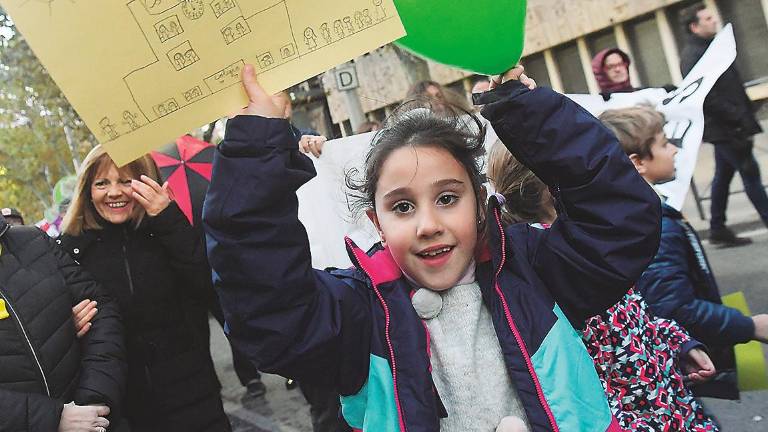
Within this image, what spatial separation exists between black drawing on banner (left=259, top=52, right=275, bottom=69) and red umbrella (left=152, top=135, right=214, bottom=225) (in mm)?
3237

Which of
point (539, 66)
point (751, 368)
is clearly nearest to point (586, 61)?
point (539, 66)

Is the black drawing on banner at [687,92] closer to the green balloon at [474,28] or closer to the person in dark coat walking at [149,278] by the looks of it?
the green balloon at [474,28]

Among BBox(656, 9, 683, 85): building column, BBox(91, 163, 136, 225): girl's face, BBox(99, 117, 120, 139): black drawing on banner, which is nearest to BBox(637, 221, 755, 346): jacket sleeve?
BBox(99, 117, 120, 139): black drawing on banner

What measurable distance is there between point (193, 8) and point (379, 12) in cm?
39

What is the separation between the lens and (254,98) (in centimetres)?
154

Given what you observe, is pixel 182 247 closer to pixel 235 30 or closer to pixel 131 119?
pixel 131 119

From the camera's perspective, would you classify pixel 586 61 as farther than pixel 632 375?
Yes

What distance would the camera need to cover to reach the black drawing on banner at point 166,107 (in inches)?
60.3

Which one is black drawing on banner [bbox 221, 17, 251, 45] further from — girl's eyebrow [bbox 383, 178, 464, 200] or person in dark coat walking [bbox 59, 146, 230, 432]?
person in dark coat walking [bbox 59, 146, 230, 432]

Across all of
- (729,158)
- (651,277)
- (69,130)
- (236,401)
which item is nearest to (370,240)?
(651,277)

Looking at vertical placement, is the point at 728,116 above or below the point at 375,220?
below

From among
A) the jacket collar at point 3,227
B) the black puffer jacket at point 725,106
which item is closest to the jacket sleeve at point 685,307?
the jacket collar at point 3,227

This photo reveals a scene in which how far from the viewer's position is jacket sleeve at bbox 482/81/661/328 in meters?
1.64

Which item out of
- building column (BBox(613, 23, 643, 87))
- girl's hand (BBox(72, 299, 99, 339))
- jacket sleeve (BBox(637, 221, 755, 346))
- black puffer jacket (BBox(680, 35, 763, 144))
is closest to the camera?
jacket sleeve (BBox(637, 221, 755, 346))
